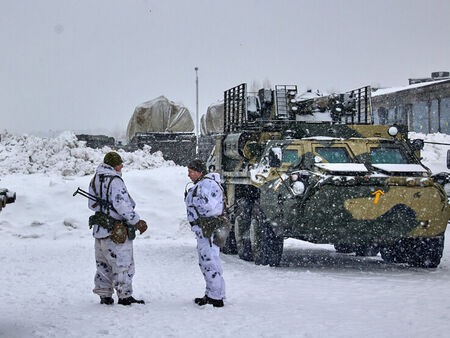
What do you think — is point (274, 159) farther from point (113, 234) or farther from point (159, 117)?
point (159, 117)

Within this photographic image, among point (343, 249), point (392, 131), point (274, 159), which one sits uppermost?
point (392, 131)

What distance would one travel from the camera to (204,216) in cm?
805

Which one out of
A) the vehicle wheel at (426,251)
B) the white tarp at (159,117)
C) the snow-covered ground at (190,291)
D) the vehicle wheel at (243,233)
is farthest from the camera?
the white tarp at (159,117)

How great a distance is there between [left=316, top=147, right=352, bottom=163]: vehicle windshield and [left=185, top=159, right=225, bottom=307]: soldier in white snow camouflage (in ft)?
13.4

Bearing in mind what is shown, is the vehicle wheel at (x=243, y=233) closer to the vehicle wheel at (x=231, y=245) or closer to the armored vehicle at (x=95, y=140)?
the vehicle wheel at (x=231, y=245)

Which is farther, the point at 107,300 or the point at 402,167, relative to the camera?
the point at 402,167

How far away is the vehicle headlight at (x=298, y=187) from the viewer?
10953 millimetres

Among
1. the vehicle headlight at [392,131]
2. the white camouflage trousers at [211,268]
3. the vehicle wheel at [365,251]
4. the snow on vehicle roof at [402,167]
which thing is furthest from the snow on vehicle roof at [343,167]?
the white camouflage trousers at [211,268]

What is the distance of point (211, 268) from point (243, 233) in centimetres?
554

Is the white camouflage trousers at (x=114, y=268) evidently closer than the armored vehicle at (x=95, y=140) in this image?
Answer: Yes

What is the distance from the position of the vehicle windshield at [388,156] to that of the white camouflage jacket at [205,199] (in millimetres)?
4580

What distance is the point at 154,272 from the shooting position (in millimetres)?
11281

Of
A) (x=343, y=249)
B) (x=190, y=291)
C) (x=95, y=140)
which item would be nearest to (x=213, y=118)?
(x=95, y=140)

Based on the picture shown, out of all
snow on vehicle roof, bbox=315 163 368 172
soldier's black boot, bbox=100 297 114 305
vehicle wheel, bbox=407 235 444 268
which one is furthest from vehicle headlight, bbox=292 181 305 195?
soldier's black boot, bbox=100 297 114 305
